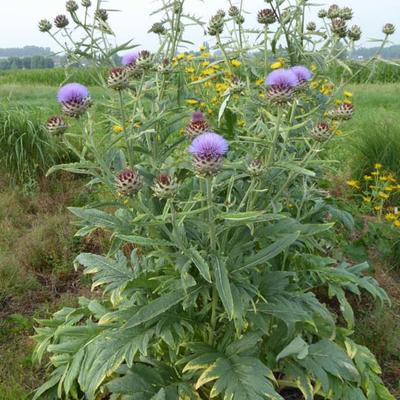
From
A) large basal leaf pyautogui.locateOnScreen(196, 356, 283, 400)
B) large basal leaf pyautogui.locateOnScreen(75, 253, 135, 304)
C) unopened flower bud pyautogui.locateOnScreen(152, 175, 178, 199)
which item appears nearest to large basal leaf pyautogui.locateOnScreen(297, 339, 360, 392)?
large basal leaf pyautogui.locateOnScreen(196, 356, 283, 400)

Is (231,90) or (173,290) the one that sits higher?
(231,90)

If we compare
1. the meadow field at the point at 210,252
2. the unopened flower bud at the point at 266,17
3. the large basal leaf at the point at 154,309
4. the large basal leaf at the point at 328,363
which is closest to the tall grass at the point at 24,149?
the meadow field at the point at 210,252

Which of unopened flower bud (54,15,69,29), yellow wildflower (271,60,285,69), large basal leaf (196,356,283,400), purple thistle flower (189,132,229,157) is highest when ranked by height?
unopened flower bud (54,15,69,29)

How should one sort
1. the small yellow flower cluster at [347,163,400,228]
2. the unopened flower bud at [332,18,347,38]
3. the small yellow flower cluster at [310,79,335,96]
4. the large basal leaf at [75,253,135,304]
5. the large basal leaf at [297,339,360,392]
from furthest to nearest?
the small yellow flower cluster at [347,163,400,228] → the small yellow flower cluster at [310,79,335,96] → the unopened flower bud at [332,18,347,38] → the large basal leaf at [75,253,135,304] → the large basal leaf at [297,339,360,392]

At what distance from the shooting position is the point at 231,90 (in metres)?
2.70

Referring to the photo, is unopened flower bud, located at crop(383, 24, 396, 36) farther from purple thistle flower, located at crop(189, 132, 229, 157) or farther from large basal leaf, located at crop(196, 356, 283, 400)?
large basal leaf, located at crop(196, 356, 283, 400)

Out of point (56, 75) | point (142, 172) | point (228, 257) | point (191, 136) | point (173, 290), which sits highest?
point (191, 136)

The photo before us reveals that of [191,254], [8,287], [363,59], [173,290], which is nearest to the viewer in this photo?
[191,254]

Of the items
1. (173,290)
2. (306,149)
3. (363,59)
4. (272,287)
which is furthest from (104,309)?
(363,59)

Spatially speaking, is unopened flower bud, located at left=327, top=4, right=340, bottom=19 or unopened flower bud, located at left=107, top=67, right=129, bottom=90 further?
unopened flower bud, located at left=327, top=4, right=340, bottom=19

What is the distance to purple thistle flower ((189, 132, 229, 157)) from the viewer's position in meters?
2.08

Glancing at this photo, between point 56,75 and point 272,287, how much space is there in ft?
57.9

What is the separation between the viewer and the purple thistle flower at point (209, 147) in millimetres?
2080

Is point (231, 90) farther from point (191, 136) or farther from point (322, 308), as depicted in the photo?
point (322, 308)
